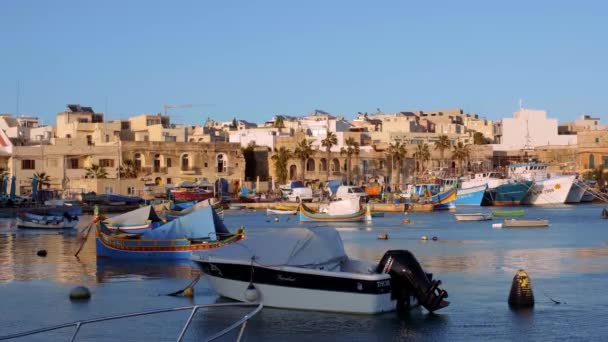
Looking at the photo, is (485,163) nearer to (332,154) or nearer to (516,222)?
(332,154)

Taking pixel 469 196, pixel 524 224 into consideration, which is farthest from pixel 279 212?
pixel 524 224

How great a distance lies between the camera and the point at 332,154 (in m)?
117

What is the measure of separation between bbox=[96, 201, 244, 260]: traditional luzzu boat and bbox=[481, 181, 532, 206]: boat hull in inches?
2724

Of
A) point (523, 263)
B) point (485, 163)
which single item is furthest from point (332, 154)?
point (523, 263)

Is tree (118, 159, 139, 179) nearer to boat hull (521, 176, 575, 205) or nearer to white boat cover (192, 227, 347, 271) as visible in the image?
boat hull (521, 176, 575, 205)

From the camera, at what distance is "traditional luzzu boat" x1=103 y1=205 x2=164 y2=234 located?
42612 mm

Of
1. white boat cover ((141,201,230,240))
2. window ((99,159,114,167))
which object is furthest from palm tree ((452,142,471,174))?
white boat cover ((141,201,230,240))

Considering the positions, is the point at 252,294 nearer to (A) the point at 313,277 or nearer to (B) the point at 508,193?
Answer: (A) the point at 313,277

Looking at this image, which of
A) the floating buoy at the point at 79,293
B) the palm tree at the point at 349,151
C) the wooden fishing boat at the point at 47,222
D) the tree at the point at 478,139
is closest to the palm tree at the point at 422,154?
the palm tree at the point at 349,151

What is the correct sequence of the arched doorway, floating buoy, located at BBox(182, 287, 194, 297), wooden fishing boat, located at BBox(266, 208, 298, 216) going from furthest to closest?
the arched doorway < wooden fishing boat, located at BBox(266, 208, 298, 216) < floating buoy, located at BBox(182, 287, 194, 297)

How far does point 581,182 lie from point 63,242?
74.1m

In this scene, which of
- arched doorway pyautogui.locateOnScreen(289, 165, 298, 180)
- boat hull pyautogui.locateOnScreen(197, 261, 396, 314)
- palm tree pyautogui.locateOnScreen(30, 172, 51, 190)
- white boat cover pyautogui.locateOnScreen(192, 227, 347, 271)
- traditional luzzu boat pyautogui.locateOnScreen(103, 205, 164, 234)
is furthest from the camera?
arched doorway pyautogui.locateOnScreen(289, 165, 298, 180)

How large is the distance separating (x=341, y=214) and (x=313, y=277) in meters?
49.1

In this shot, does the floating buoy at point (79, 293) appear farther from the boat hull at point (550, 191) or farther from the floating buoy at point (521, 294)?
the boat hull at point (550, 191)
